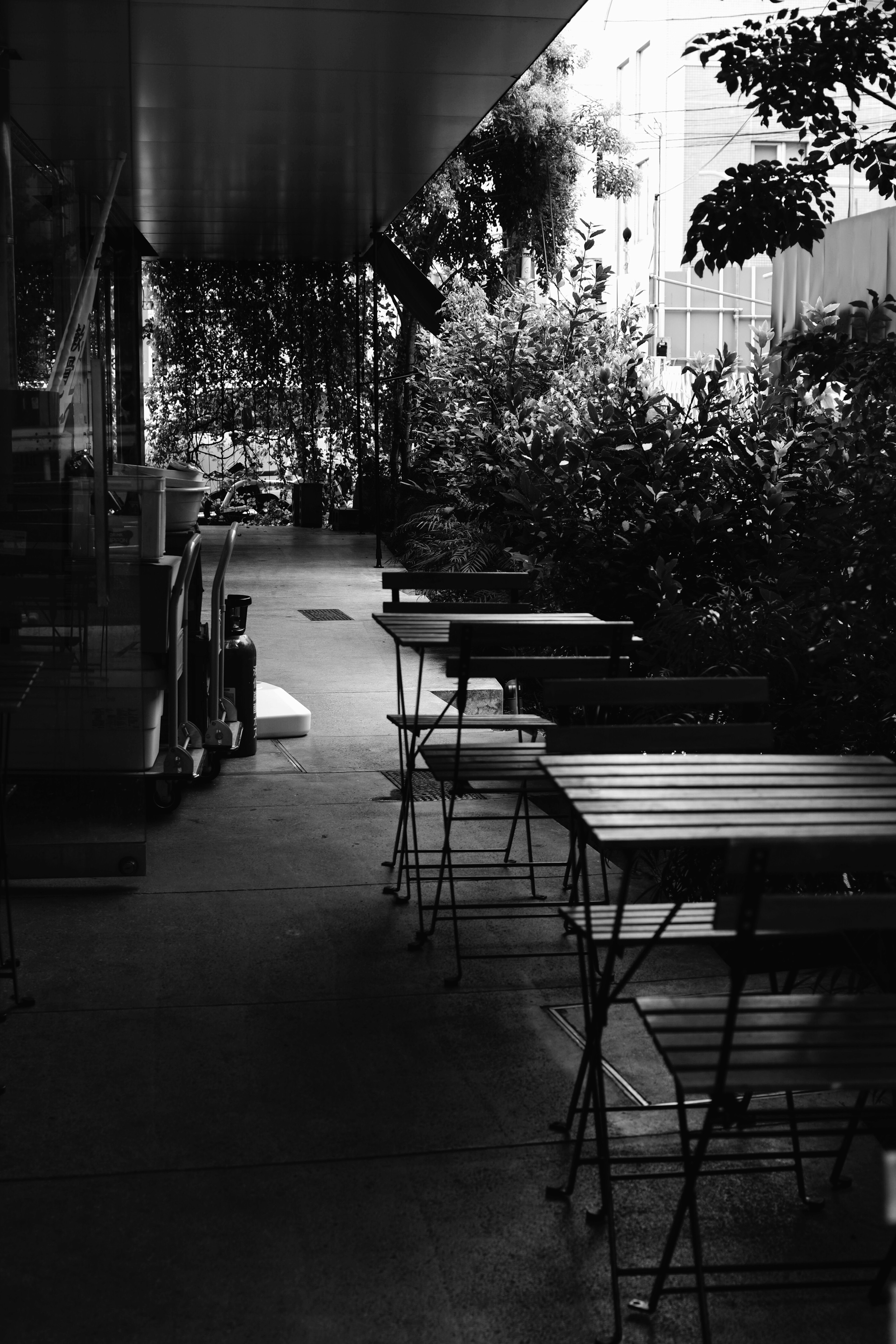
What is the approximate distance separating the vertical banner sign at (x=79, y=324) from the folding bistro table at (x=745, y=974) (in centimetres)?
229

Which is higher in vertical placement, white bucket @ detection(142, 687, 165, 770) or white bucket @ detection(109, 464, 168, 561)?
white bucket @ detection(109, 464, 168, 561)

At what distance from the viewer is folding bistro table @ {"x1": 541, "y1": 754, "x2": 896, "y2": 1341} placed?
191 centimetres

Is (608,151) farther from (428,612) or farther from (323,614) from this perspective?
(428,612)

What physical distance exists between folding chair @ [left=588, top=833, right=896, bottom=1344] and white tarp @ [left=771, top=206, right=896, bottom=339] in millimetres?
6949

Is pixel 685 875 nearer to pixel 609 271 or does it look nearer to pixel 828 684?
pixel 828 684

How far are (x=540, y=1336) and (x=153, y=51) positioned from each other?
23.8ft

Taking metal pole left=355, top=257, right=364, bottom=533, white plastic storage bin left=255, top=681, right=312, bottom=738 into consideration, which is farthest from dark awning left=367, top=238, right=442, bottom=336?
white plastic storage bin left=255, top=681, right=312, bottom=738

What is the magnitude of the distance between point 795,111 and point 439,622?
6.43ft

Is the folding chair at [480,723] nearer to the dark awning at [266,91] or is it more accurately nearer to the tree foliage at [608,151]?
the dark awning at [266,91]

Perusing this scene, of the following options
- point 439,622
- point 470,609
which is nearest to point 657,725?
point 439,622

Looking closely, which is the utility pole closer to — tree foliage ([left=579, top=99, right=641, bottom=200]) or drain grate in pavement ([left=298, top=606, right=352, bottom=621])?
drain grate in pavement ([left=298, top=606, right=352, bottom=621])

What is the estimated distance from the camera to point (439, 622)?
4555 millimetres

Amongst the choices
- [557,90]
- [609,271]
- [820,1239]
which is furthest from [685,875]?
[557,90]

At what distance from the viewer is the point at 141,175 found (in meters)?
10.9
